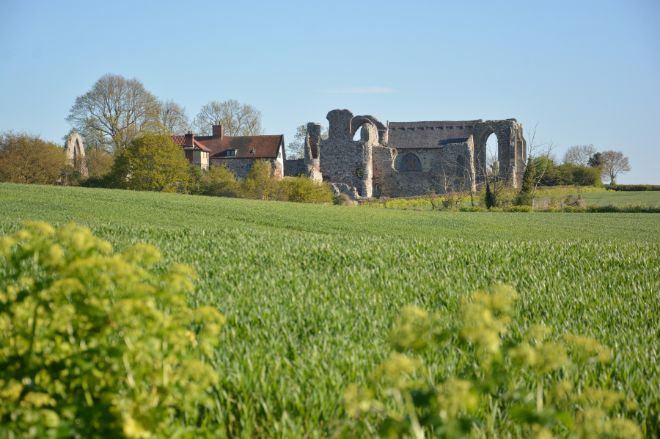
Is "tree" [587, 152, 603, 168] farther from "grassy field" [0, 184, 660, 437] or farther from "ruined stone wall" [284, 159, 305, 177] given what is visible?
"grassy field" [0, 184, 660, 437]

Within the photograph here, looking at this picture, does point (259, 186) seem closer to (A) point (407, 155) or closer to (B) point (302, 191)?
(B) point (302, 191)

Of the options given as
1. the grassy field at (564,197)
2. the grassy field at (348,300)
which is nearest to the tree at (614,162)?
the grassy field at (564,197)

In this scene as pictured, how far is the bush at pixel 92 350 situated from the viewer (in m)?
2.09

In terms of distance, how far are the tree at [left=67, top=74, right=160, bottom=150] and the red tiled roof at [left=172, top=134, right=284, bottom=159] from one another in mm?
5353

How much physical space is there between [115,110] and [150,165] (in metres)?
16.9

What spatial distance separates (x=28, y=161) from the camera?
4156 cm

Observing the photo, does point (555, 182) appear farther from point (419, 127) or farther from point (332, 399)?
point (332, 399)

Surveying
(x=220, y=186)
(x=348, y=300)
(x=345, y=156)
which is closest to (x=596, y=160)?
(x=345, y=156)

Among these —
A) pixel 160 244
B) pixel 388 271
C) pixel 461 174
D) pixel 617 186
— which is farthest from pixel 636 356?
pixel 617 186

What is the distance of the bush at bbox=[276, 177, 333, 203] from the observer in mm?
40969

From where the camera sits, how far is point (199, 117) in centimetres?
7150

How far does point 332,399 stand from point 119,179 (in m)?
40.8

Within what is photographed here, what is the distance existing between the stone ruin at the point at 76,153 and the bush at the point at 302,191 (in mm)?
15922

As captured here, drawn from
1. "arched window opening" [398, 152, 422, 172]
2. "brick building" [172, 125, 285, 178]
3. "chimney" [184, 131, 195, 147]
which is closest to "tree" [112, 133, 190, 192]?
"chimney" [184, 131, 195, 147]
